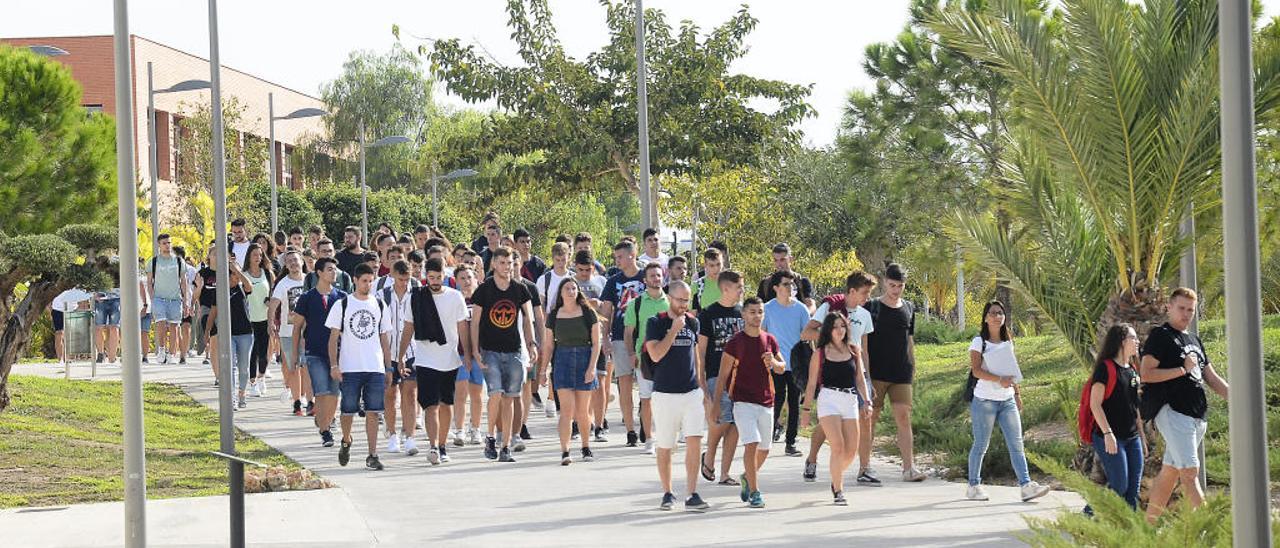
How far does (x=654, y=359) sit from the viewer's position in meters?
12.9

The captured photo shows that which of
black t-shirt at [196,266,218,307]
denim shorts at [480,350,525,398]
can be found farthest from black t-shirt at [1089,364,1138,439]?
black t-shirt at [196,266,218,307]

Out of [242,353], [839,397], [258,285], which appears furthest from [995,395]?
[242,353]

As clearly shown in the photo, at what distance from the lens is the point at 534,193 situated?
104 ft

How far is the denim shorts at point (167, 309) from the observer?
82.1ft

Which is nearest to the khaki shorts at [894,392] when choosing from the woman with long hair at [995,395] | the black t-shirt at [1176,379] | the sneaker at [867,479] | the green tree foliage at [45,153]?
the sneaker at [867,479]

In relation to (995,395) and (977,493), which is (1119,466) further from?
(977,493)

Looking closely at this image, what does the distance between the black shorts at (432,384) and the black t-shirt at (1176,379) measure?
6.32 metres

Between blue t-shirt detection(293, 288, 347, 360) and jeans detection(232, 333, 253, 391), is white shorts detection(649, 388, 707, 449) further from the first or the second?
jeans detection(232, 333, 253, 391)

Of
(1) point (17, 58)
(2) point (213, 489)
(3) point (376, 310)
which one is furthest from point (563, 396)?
(1) point (17, 58)

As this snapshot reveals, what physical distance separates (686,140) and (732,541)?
18.2 m

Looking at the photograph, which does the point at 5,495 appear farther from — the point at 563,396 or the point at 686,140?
the point at 686,140

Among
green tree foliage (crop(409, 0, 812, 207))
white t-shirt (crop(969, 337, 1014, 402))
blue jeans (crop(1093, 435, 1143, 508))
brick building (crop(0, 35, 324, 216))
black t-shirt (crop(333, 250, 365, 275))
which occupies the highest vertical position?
brick building (crop(0, 35, 324, 216))

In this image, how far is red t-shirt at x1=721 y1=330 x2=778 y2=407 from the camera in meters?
12.7

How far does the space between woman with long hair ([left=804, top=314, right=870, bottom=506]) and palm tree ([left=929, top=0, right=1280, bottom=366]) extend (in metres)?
1.39
